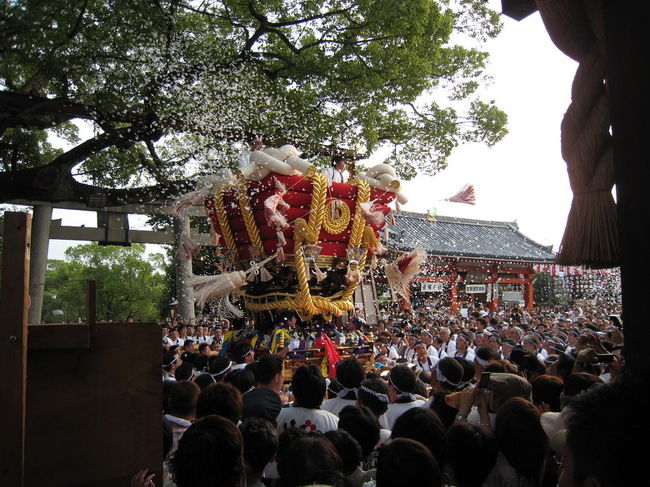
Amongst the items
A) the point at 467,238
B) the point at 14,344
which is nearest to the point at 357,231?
the point at 14,344

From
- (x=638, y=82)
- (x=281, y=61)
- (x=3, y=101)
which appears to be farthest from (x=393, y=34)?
(x=638, y=82)

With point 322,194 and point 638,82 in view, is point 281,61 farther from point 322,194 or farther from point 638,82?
point 638,82

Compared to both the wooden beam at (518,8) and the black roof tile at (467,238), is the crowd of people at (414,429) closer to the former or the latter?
the wooden beam at (518,8)

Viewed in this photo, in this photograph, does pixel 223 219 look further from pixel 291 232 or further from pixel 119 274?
pixel 119 274

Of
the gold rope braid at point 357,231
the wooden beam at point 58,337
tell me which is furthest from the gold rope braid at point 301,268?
the wooden beam at point 58,337

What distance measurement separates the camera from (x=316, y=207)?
244 inches

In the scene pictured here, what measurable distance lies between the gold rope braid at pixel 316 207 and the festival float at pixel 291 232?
0.01 metres

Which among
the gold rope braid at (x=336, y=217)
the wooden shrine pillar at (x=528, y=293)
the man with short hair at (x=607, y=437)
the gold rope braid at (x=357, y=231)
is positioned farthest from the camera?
the wooden shrine pillar at (x=528, y=293)

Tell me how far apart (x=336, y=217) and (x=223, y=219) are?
1344 mm

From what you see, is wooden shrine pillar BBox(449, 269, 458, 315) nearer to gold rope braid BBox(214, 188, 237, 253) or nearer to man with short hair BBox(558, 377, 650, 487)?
gold rope braid BBox(214, 188, 237, 253)

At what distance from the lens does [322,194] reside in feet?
20.5

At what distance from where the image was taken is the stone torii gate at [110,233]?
11.1 meters

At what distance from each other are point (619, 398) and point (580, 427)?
0.11m

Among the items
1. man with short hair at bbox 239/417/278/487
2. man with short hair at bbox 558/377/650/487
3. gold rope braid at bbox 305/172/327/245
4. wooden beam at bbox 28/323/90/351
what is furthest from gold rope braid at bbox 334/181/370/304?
man with short hair at bbox 558/377/650/487
